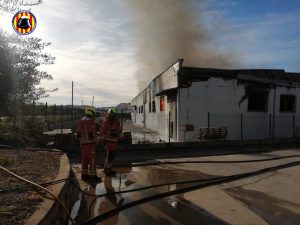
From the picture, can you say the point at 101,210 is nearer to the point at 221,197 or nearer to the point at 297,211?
the point at 221,197

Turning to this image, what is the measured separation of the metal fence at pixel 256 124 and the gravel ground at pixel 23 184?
11.0 metres

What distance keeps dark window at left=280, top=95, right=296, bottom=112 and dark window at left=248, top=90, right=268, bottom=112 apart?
4.57 ft

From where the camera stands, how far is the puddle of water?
5977mm

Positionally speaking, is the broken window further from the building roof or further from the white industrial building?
the building roof

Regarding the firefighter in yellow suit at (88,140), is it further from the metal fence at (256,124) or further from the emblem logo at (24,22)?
the metal fence at (256,124)

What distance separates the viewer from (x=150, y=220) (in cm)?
598

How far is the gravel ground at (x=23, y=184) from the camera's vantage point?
180 inches

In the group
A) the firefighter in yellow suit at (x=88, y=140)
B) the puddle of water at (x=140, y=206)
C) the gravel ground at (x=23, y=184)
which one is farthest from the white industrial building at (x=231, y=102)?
the gravel ground at (x=23, y=184)

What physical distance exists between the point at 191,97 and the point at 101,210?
1311 centimetres

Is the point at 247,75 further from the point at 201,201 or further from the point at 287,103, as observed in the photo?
the point at 201,201

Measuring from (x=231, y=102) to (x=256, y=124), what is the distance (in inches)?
85.9

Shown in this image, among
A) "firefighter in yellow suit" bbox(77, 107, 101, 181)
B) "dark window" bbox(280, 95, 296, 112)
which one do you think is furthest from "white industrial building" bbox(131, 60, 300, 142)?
"firefighter in yellow suit" bbox(77, 107, 101, 181)

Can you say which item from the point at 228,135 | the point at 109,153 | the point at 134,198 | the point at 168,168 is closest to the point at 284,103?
the point at 228,135

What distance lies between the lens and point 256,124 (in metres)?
20.9
